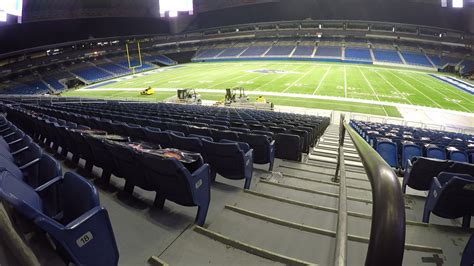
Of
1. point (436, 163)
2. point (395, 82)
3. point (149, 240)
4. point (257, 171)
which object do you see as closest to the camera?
point (149, 240)

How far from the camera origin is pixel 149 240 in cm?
290

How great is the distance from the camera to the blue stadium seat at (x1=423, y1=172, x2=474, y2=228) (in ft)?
10.2

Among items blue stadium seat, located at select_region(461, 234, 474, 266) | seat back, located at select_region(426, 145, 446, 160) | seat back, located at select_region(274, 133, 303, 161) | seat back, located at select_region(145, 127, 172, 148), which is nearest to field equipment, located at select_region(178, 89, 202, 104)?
seat back, located at select_region(274, 133, 303, 161)

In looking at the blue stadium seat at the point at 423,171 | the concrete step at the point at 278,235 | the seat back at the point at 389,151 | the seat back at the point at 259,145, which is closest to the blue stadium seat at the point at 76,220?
the concrete step at the point at 278,235

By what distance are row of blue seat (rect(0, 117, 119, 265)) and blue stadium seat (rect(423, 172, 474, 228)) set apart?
11.9 ft

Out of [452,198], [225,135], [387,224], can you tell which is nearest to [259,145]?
[225,135]

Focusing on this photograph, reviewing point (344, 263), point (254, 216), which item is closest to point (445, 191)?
point (254, 216)

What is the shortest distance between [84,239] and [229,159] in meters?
2.67

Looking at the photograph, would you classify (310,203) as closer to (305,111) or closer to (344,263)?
(344,263)

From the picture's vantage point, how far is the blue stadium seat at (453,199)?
122 inches

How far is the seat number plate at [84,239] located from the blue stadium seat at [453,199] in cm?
372

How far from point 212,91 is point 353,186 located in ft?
93.6

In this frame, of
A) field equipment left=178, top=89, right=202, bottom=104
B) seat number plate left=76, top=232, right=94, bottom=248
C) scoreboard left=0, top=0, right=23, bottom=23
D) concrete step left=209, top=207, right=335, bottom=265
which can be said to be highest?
scoreboard left=0, top=0, right=23, bottom=23

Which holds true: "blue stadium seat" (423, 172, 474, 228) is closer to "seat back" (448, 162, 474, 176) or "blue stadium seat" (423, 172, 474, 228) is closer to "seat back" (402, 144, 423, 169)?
"seat back" (448, 162, 474, 176)
